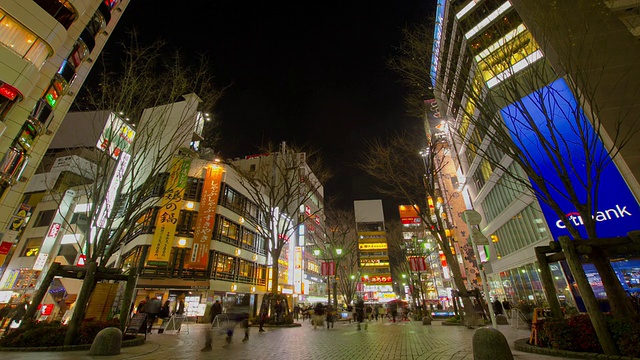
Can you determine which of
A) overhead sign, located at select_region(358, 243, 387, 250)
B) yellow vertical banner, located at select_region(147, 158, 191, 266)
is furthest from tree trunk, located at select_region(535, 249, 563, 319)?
overhead sign, located at select_region(358, 243, 387, 250)

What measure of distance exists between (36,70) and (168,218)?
43.6 ft

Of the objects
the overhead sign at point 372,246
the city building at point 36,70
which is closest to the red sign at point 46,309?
the city building at point 36,70

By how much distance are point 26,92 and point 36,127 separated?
137 inches

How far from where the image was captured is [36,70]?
615 inches

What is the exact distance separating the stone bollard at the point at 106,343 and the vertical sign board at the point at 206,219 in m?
18.6

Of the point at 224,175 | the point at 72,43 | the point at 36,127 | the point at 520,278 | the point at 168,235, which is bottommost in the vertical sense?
the point at 520,278

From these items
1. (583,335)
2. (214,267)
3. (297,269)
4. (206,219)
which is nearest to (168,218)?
(206,219)

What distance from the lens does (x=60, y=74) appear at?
19.1 metres

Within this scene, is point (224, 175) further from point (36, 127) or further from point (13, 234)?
point (13, 234)

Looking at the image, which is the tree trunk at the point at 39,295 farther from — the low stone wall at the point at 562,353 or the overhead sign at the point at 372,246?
the overhead sign at the point at 372,246

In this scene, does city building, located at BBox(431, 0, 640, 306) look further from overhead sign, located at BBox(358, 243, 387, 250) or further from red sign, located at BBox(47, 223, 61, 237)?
overhead sign, located at BBox(358, 243, 387, 250)


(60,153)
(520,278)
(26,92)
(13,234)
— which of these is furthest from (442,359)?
(60,153)

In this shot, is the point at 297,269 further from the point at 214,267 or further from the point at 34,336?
the point at 34,336

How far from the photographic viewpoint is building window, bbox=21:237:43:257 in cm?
2973
